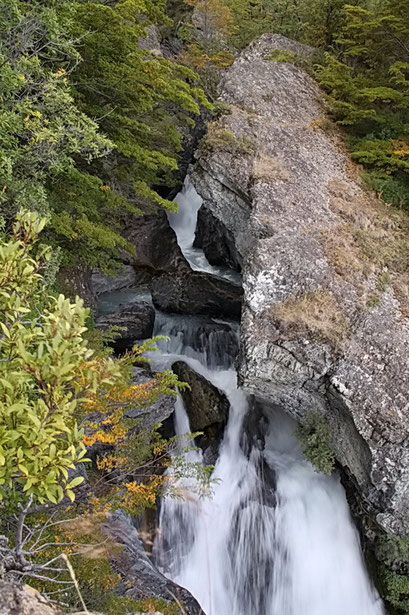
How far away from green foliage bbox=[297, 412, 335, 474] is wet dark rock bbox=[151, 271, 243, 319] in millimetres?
5604

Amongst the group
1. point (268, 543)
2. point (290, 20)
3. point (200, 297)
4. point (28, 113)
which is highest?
point (290, 20)

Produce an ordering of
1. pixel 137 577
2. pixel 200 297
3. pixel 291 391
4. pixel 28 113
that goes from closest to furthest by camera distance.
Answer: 1. pixel 28 113
2. pixel 137 577
3. pixel 291 391
4. pixel 200 297

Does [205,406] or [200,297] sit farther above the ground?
[200,297]

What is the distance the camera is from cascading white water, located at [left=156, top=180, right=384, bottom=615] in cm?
828

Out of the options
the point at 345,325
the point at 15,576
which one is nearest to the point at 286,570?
the point at 345,325

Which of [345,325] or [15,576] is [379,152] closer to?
[345,325]

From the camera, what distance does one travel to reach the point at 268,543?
8719mm

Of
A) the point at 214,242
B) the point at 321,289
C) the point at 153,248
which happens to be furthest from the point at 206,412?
the point at 214,242

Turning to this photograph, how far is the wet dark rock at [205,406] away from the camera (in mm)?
10539

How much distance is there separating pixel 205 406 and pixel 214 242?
808cm

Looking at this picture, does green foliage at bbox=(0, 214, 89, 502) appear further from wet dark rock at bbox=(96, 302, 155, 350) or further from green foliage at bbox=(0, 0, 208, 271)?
wet dark rock at bbox=(96, 302, 155, 350)

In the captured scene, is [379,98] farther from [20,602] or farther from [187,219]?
[20,602]

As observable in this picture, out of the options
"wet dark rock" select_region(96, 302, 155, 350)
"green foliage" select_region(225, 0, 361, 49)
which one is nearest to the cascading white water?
"wet dark rock" select_region(96, 302, 155, 350)

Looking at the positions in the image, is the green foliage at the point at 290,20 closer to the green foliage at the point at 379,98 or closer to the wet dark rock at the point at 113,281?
the green foliage at the point at 379,98
